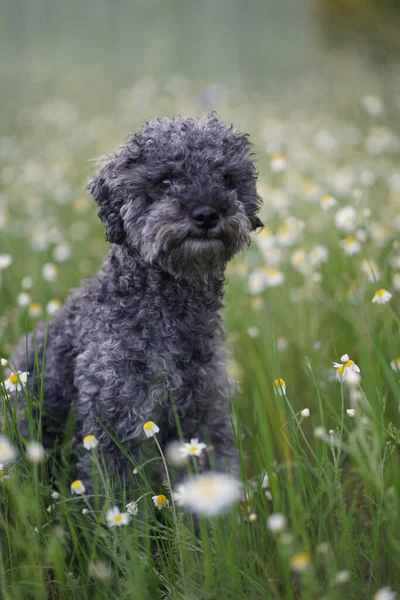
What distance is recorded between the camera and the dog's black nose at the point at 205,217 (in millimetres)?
3043

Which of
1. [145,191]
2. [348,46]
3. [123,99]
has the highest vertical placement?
[348,46]

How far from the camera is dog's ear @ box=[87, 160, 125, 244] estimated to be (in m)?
3.36

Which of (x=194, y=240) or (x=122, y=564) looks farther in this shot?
(x=194, y=240)

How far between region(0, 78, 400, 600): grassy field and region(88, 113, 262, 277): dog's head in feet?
1.87

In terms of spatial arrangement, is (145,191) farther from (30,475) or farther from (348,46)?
(348,46)

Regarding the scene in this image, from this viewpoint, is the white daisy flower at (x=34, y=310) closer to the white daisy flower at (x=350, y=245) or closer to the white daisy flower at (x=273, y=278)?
the white daisy flower at (x=273, y=278)

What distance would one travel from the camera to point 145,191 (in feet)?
10.7

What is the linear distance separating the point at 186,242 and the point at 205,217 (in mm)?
169

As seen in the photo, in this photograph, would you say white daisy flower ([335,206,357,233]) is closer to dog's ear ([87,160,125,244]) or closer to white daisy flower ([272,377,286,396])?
dog's ear ([87,160,125,244])

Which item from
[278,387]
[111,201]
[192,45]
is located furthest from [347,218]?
[192,45]

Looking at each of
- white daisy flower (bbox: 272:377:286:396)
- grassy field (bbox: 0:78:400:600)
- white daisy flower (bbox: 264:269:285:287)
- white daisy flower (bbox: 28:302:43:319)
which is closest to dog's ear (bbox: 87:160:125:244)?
grassy field (bbox: 0:78:400:600)

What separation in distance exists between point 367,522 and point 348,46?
1775cm

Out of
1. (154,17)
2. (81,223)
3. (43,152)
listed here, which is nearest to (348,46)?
(154,17)

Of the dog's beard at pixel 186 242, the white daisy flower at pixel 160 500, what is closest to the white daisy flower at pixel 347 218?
the dog's beard at pixel 186 242
